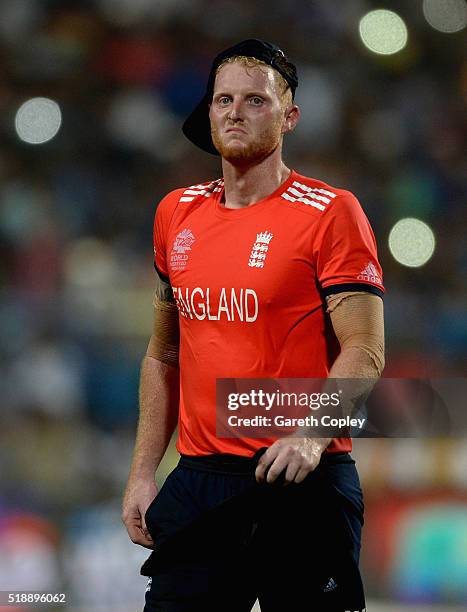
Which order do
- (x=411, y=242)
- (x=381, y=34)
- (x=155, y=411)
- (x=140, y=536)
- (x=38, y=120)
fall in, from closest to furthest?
1. (x=140, y=536)
2. (x=155, y=411)
3. (x=411, y=242)
4. (x=38, y=120)
5. (x=381, y=34)

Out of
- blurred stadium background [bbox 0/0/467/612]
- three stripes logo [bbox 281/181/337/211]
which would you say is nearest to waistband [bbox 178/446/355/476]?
three stripes logo [bbox 281/181/337/211]

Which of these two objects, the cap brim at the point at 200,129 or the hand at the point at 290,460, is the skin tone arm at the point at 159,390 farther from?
the hand at the point at 290,460

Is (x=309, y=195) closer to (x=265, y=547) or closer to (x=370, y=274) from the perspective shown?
(x=370, y=274)

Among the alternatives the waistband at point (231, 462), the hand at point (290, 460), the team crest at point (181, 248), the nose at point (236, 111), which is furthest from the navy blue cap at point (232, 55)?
the hand at point (290, 460)

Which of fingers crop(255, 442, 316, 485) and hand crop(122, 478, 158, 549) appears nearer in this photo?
fingers crop(255, 442, 316, 485)

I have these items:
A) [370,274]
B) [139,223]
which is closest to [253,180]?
[370,274]

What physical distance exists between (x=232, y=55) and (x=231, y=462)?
821 millimetres

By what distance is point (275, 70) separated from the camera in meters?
2.00

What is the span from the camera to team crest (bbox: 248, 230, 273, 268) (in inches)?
72.8

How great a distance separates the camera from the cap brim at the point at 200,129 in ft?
7.02

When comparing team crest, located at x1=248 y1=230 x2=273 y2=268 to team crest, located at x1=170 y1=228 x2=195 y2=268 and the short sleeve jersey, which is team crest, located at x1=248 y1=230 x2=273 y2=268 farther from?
team crest, located at x1=170 y1=228 x2=195 y2=268

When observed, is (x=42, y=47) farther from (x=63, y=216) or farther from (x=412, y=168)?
(x=412, y=168)

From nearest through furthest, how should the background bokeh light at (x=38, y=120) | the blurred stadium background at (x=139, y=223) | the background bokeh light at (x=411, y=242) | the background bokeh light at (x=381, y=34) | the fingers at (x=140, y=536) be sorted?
1. the fingers at (x=140, y=536)
2. the blurred stadium background at (x=139, y=223)
3. the background bokeh light at (x=411, y=242)
4. the background bokeh light at (x=38, y=120)
5. the background bokeh light at (x=381, y=34)

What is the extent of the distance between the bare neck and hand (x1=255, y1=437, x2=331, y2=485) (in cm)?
60
